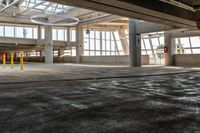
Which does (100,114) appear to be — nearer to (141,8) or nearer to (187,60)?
(141,8)

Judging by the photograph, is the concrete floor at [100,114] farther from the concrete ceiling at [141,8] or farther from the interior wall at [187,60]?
the interior wall at [187,60]

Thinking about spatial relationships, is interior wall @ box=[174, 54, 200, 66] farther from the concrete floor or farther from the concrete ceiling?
the concrete floor

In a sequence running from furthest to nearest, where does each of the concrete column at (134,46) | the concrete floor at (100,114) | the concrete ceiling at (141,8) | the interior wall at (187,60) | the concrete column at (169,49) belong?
the concrete column at (169,49) → the interior wall at (187,60) → the concrete column at (134,46) → the concrete ceiling at (141,8) → the concrete floor at (100,114)

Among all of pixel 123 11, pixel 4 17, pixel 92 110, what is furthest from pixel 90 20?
pixel 92 110

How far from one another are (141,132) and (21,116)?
9.08 feet

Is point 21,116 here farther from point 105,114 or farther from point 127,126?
point 127,126

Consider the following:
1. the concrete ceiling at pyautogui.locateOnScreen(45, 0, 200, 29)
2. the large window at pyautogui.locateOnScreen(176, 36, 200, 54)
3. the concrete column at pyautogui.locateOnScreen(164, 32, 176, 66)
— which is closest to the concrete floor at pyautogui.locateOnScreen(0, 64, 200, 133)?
the concrete ceiling at pyautogui.locateOnScreen(45, 0, 200, 29)

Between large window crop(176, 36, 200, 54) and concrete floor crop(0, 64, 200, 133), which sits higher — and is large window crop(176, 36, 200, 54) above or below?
above

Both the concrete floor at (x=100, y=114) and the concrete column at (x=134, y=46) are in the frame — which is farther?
the concrete column at (x=134, y=46)

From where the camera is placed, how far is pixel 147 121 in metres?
5.24

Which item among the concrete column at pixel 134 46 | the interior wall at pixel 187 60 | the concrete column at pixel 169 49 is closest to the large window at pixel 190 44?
the concrete column at pixel 169 49

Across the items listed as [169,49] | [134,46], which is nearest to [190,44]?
[169,49]

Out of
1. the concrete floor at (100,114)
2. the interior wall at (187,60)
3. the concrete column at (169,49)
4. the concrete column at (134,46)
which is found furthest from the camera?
the concrete column at (169,49)

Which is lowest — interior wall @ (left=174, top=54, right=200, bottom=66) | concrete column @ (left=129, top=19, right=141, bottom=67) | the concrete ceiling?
interior wall @ (left=174, top=54, right=200, bottom=66)
